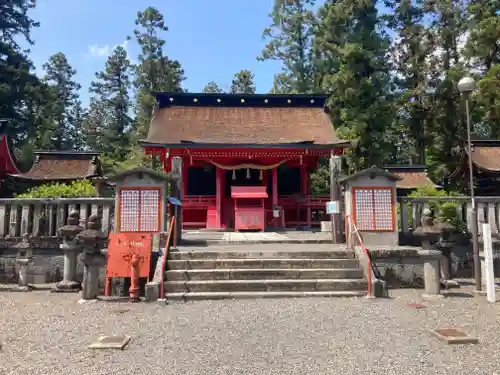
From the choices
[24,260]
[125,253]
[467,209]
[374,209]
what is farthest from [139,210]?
[467,209]

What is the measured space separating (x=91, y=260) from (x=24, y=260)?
7.24 feet

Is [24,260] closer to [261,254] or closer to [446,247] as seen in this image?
[261,254]

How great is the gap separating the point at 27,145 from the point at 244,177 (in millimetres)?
17571

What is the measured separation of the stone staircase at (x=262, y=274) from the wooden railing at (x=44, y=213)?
7.72 ft

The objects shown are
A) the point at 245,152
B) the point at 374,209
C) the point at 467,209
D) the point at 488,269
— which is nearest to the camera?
the point at 488,269

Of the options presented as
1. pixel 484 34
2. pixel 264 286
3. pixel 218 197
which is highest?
pixel 484 34

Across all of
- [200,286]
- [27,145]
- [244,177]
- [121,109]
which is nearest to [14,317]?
[200,286]

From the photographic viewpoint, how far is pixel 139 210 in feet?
29.6

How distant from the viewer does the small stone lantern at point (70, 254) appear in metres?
8.07

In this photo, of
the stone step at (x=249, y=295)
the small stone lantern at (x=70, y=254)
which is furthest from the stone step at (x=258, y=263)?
the small stone lantern at (x=70, y=254)

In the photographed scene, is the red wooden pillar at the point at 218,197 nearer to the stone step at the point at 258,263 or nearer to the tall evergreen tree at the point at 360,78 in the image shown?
the stone step at the point at 258,263

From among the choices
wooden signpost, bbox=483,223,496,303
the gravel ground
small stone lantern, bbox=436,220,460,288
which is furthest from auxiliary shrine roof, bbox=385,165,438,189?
the gravel ground

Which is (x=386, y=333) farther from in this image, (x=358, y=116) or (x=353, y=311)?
(x=358, y=116)

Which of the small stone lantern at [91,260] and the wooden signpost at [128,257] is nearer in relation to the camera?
the small stone lantern at [91,260]
